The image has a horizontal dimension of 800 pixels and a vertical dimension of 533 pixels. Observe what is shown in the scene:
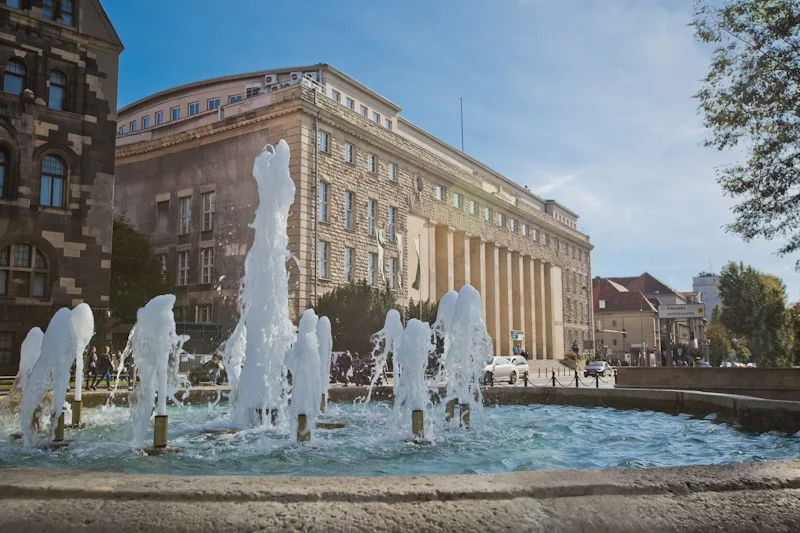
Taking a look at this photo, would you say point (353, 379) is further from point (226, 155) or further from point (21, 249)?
point (226, 155)

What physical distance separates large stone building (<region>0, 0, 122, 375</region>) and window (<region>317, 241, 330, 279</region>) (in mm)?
11508

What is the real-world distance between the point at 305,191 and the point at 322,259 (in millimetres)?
4037

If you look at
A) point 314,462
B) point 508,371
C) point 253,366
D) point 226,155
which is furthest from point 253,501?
point 226,155

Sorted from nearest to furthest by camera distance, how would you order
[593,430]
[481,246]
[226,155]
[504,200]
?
[593,430]
[226,155]
[481,246]
[504,200]

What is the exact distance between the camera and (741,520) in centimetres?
331

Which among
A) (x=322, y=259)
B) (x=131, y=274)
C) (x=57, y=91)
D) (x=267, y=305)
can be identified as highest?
(x=57, y=91)

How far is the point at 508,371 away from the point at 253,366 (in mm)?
23680

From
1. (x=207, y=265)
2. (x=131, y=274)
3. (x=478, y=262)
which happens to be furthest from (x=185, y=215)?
(x=478, y=262)

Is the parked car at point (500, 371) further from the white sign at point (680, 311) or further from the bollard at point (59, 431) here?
the bollard at point (59, 431)

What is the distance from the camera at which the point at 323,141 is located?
37.8 meters

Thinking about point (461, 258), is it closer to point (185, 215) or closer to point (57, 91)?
point (185, 215)

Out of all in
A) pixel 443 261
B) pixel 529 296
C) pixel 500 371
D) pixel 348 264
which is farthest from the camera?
pixel 529 296

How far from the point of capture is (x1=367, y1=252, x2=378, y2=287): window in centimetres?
4141

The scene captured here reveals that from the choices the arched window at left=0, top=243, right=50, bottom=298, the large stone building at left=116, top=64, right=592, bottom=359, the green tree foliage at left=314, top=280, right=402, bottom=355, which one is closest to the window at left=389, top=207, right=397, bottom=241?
the large stone building at left=116, top=64, right=592, bottom=359
